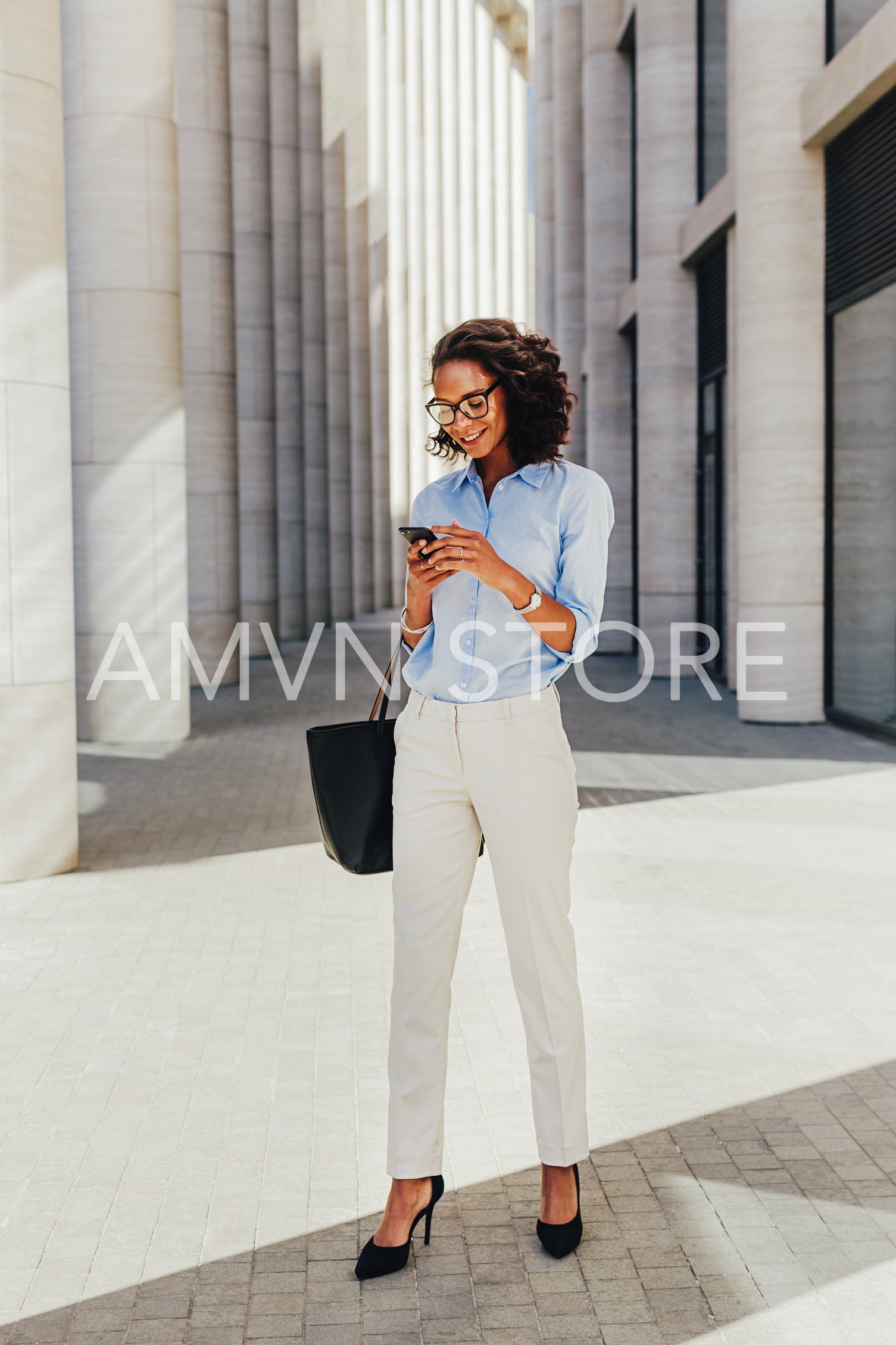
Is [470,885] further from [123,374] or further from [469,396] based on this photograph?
[123,374]

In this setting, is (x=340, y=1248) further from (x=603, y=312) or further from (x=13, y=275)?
(x=603, y=312)

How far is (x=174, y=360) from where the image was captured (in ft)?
47.3

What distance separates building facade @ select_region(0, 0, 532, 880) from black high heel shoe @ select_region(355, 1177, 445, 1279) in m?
2.00

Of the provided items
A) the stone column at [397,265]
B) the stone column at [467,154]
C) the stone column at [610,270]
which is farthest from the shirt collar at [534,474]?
the stone column at [467,154]

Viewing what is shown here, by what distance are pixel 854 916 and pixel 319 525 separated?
91.0ft

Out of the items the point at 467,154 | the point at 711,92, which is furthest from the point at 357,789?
the point at 467,154

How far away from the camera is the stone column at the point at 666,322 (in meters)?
20.1

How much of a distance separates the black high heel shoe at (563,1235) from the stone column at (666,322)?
1730 cm

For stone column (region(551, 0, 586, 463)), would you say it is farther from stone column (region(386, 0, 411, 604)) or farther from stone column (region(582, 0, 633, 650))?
stone column (region(386, 0, 411, 604))

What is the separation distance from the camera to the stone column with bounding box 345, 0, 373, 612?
143ft

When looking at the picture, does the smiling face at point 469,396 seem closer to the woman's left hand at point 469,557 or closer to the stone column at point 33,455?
the woman's left hand at point 469,557

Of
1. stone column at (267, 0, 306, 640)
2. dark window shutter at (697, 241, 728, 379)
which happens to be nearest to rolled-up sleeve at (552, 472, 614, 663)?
dark window shutter at (697, 241, 728, 379)

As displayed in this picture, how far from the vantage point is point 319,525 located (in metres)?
33.8

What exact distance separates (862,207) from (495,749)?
11556mm
